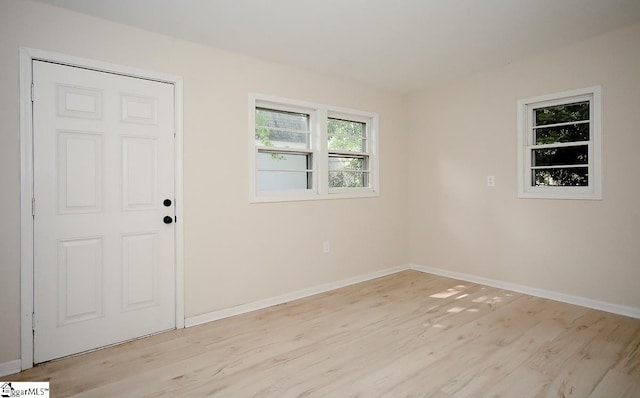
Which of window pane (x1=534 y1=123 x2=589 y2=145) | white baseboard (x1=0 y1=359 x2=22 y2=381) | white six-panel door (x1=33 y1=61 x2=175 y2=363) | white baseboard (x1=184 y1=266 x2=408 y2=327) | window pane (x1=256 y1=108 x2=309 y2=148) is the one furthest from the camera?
window pane (x1=256 y1=108 x2=309 y2=148)

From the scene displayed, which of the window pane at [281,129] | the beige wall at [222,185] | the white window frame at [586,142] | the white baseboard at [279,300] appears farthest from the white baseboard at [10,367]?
the white window frame at [586,142]

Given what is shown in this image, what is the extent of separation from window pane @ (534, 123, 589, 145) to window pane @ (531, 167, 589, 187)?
299 millimetres

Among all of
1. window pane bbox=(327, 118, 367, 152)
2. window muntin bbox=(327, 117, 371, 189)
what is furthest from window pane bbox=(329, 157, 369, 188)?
window pane bbox=(327, 118, 367, 152)

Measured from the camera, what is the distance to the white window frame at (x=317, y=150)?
3.56m

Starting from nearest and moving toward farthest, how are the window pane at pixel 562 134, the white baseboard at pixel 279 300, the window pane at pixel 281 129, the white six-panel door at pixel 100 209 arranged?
the white six-panel door at pixel 100 209, the white baseboard at pixel 279 300, the window pane at pixel 562 134, the window pane at pixel 281 129

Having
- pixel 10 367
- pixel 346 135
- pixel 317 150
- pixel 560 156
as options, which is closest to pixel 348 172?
pixel 346 135

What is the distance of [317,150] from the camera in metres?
4.12

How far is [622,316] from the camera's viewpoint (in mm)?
3201

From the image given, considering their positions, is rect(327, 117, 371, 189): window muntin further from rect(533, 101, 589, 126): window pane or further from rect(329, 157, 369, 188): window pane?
rect(533, 101, 589, 126): window pane

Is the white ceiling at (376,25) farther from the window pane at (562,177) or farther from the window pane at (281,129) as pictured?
the window pane at (562,177)

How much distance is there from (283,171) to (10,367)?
2.64m

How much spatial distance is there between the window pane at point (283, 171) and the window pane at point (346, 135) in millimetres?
448

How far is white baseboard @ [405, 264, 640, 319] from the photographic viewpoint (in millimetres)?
3250

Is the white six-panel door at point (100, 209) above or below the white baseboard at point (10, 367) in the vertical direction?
above
